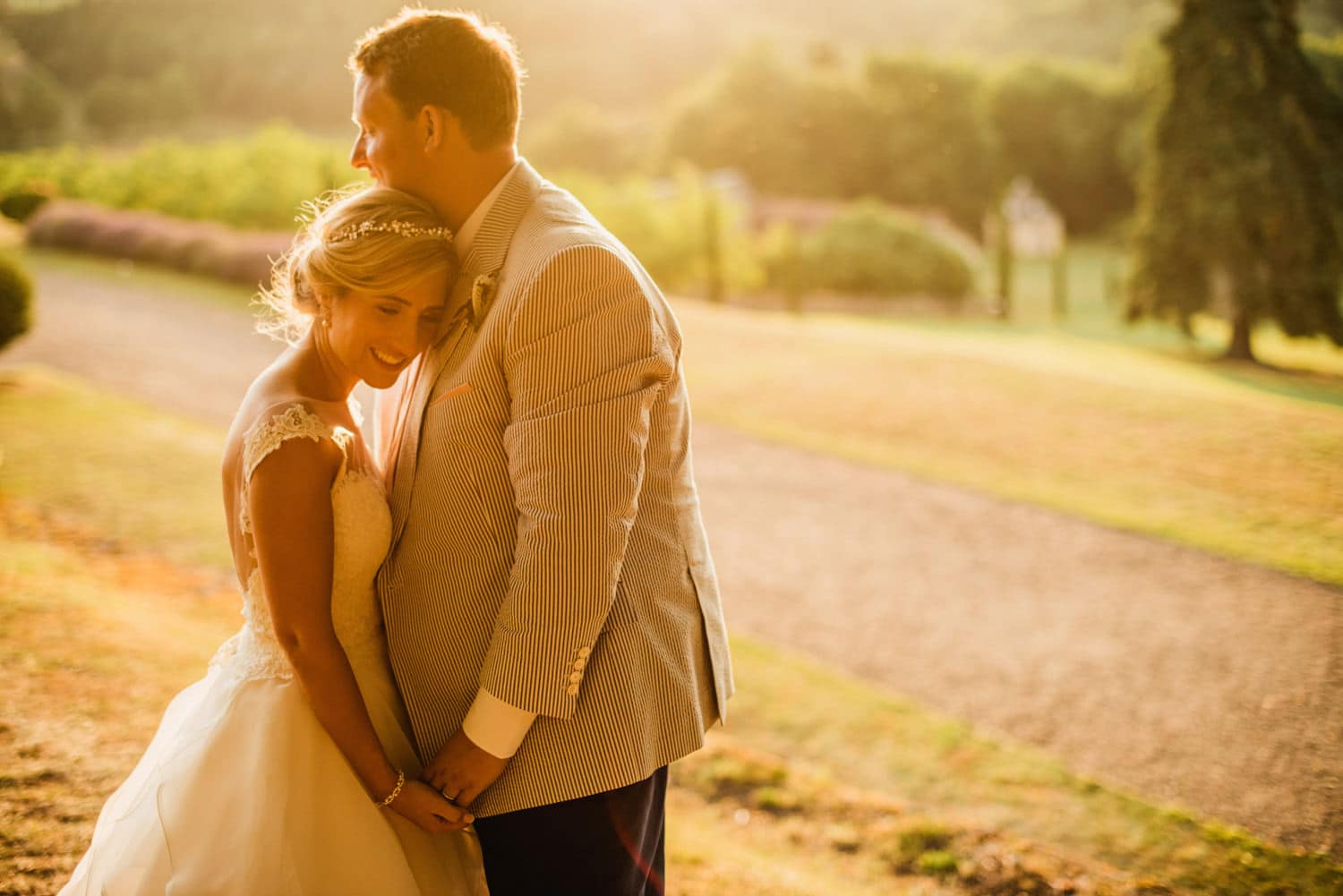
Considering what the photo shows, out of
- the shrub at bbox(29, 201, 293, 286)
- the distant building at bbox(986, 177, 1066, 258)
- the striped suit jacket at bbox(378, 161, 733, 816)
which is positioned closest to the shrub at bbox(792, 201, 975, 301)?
the distant building at bbox(986, 177, 1066, 258)

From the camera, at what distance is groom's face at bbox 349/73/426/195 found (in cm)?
206

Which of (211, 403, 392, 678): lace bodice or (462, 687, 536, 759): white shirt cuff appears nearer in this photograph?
(462, 687, 536, 759): white shirt cuff

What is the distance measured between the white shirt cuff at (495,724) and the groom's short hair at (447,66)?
3.69 ft

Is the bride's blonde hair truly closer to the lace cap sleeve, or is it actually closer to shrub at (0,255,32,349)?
the lace cap sleeve

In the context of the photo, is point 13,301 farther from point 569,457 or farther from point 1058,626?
point 569,457

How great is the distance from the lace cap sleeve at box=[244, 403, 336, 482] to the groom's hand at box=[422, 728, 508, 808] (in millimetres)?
672

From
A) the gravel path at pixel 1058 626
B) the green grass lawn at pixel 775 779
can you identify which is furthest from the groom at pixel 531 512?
the gravel path at pixel 1058 626

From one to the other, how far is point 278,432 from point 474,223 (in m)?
0.59

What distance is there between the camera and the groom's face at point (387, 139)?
6.77 ft

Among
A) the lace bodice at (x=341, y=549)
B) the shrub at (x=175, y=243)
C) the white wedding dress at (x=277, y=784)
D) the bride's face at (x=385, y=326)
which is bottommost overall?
the white wedding dress at (x=277, y=784)

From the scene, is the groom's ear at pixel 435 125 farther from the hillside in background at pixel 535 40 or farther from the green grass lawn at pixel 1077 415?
the hillside in background at pixel 535 40

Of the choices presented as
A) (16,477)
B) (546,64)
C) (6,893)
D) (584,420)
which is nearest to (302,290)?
(584,420)

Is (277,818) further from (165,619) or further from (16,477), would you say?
(16,477)

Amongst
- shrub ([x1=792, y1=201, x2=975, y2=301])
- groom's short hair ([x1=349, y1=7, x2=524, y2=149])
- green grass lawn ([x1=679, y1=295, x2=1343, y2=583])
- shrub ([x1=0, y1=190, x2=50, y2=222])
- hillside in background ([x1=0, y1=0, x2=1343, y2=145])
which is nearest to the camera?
groom's short hair ([x1=349, y1=7, x2=524, y2=149])
